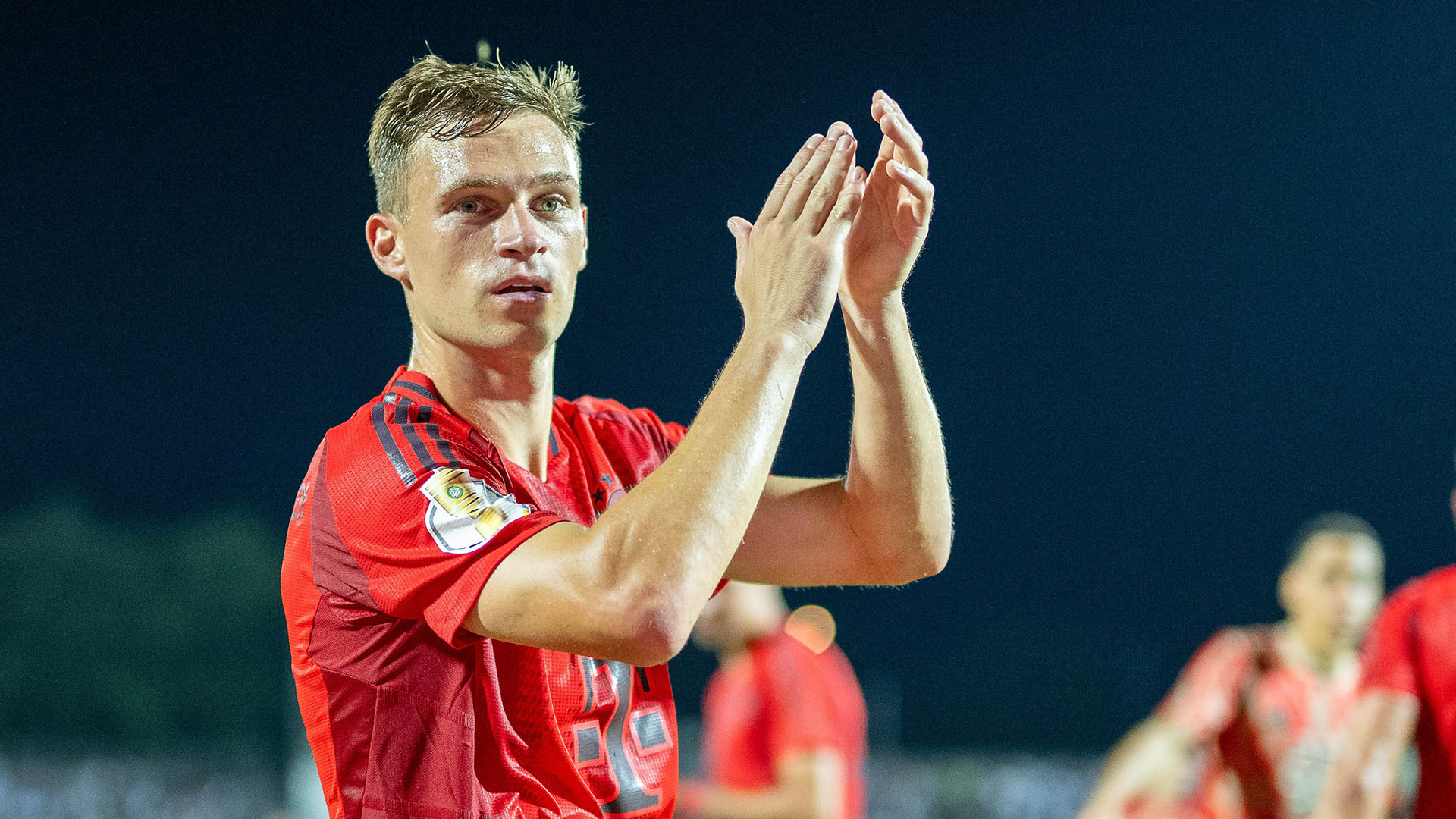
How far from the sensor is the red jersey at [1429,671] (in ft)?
11.4

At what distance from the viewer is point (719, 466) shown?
1296 mm

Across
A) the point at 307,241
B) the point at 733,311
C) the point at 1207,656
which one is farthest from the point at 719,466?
→ the point at 733,311

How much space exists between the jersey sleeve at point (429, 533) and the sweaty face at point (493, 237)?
0.23m

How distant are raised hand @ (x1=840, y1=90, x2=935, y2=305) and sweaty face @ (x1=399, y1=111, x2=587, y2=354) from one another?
1.35 feet

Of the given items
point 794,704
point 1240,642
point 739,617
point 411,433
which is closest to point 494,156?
point 411,433

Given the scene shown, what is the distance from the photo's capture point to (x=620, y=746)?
1.63 m

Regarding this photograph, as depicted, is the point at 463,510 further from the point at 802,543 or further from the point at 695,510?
the point at 802,543

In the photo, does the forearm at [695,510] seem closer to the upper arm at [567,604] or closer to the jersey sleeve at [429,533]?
the upper arm at [567,604]

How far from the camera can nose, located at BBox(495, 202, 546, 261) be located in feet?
5.18

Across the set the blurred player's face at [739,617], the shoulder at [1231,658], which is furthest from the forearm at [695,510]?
the shoulder at [1231,658]

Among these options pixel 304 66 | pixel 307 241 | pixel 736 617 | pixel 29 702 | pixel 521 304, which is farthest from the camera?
pixel 307 241

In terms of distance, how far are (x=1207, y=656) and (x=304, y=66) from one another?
25.6ft

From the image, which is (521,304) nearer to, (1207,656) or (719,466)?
(719,466)

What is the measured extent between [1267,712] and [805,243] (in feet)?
12.8
